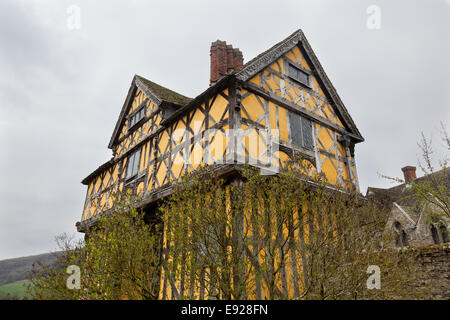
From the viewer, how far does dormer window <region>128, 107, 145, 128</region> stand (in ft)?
43.3

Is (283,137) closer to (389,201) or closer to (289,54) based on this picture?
(289,54)

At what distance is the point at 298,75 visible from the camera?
11.0 meters

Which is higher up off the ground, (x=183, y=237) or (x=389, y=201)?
(x=389, y=201)

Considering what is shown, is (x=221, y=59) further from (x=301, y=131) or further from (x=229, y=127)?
(x=229, y=127)

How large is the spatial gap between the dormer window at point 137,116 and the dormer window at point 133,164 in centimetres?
159

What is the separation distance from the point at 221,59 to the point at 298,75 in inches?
137

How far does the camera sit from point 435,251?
7031mm

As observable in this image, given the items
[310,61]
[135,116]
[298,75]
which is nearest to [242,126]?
[298,75]

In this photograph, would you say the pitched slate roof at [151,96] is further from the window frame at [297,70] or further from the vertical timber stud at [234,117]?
the window frame at [297,70]

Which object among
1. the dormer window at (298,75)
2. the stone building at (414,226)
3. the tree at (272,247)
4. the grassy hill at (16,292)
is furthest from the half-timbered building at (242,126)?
the stone building at (414,226)

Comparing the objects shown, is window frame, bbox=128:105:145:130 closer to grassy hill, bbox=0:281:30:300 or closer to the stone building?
grassy hill, bbox=0:281:30:300

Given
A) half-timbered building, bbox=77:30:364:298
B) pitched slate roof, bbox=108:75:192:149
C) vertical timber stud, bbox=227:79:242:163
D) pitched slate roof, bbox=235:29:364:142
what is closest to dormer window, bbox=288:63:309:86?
half-timbered building, bbox=77:30:364:298
